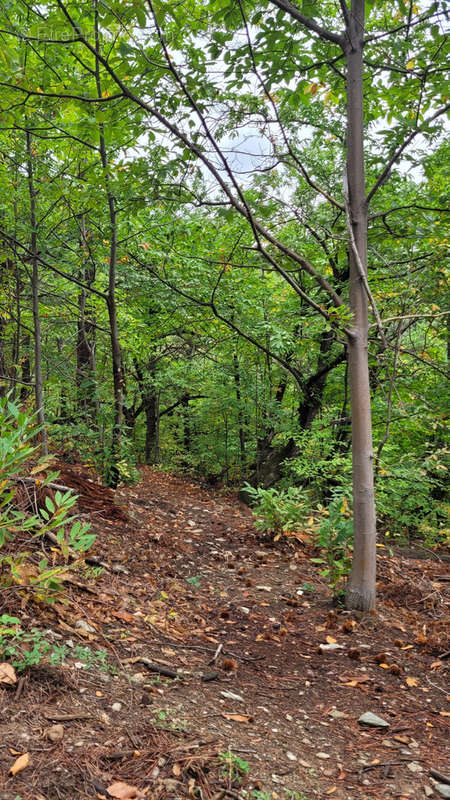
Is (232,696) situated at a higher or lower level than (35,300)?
lower

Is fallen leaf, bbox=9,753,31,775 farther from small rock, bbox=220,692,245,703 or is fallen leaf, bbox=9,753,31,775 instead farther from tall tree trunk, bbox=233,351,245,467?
tall tree trunk, bbox=233,351,245,467

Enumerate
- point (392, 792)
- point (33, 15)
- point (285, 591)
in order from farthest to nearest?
point (33, 15), point (285, 591), point (392, 792)

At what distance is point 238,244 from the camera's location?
159 inches

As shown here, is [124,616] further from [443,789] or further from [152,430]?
[152,430]

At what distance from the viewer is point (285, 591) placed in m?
4.14

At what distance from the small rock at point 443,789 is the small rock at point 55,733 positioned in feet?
4.91

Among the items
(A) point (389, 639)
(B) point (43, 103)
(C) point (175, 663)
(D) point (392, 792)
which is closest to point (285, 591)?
(A) point (389, 639)

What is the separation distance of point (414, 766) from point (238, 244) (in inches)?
145

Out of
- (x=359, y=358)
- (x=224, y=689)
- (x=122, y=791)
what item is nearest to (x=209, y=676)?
(x=224, y=689)

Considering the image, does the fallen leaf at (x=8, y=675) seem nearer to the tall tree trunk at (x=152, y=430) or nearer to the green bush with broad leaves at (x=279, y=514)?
the green bush with broad leaves at (x=279, y=514)

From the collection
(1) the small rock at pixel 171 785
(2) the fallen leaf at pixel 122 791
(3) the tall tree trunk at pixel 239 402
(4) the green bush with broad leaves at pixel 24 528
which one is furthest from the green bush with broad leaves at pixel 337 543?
(3) the tall tree trunk at pixel 239 402

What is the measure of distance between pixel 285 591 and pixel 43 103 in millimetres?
4588

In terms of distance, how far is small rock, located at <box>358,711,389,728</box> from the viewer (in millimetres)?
2275

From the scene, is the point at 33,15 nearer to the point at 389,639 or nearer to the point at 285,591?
the point at 285,591
